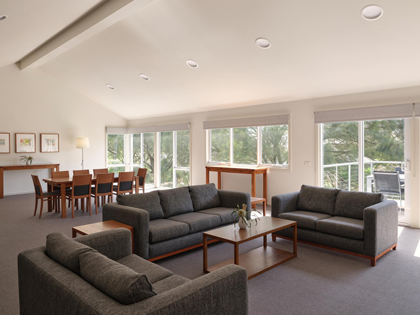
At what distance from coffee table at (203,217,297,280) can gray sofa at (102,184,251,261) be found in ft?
1.63

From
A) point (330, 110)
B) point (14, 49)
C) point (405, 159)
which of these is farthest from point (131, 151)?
Result: point (405, 159)

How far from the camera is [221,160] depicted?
7.94 m

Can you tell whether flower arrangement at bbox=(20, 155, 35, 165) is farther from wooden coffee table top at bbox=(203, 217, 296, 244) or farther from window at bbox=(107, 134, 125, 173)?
wooden coffee table top at bbox=(203, 217, 296, 244)

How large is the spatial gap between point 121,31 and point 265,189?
4.11m

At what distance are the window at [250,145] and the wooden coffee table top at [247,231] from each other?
2.96m

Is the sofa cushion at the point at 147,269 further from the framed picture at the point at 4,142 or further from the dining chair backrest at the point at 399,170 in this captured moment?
the framed picture at the point at 4,142

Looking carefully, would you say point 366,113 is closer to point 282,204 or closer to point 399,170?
point 399,170

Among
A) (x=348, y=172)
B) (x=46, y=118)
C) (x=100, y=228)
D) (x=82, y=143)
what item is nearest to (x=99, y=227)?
(x=100, y=228)

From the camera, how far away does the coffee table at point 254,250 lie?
10.5 ft

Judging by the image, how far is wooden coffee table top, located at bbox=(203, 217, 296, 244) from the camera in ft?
10.4

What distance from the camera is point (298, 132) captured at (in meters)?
6.25

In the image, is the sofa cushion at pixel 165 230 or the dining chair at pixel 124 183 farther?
the dining chair at pixel 124 183

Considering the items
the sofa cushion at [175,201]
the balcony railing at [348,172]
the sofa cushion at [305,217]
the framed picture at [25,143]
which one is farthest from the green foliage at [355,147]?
the framed picture at [25,143]

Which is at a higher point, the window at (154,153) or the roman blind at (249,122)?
the roman blind at (249,122)
